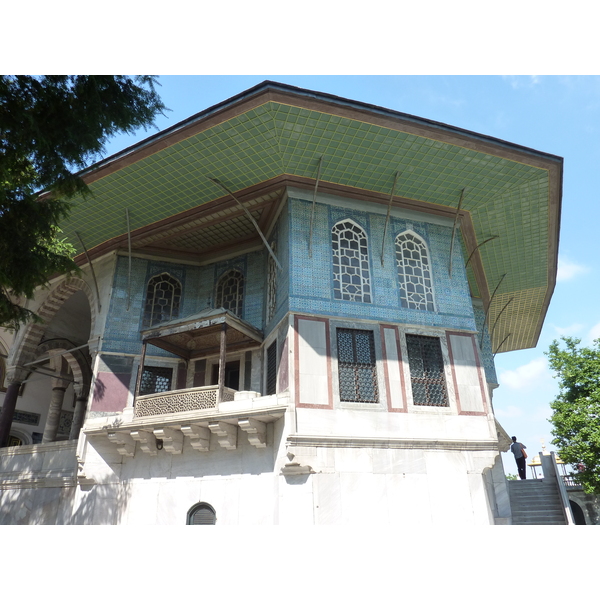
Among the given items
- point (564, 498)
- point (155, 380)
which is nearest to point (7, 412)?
point (155, 380)

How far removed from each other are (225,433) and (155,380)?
3.06 metres

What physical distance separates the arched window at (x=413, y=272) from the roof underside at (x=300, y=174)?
911 millimetres

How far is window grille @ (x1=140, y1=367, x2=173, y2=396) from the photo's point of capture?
1123 centimetres

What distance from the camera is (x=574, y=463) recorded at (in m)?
13.7

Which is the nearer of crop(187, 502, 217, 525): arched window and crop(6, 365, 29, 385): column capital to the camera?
crop(187, 502, 217, 525): arched window

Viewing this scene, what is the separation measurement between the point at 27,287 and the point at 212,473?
528 centimetres

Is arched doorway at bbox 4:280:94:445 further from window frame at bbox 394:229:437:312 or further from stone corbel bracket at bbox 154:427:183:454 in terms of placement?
window frame at bbox 394:229:437:312

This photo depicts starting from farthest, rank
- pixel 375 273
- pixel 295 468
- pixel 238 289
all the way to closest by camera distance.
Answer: pixel 238 289 < pixel 375 273 < pixel 295 468

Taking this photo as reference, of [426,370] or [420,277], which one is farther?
[420,277]

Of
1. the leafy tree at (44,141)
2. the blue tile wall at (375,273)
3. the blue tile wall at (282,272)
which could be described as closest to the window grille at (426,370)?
the blue tile wall at (375,273)

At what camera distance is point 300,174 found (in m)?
10.1

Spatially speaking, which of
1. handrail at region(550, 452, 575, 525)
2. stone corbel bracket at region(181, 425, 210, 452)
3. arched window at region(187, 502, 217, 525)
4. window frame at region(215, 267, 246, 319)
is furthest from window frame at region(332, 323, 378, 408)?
handrail at region(550, 452, 575, 525)

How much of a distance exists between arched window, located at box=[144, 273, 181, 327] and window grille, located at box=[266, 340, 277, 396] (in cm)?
323

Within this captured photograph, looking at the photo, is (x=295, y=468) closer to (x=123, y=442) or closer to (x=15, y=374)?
(x=123, y=442)
